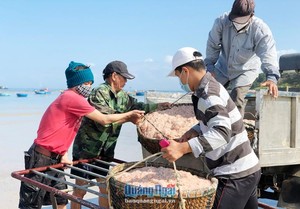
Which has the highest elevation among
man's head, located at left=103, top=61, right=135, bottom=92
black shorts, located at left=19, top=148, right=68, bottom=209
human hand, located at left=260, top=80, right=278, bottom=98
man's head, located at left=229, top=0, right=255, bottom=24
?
man's head, located at left=229, top=0, right=255, bottom=24

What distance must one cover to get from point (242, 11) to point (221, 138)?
1733 mm

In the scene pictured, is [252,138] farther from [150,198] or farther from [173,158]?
[150,198]

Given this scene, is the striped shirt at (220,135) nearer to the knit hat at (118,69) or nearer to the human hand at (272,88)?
the human hand at (272,88)

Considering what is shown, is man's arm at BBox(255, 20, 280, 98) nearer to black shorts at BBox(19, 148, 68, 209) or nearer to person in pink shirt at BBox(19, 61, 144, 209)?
person in pink shirt at BBox(19, 61, 144, 209)

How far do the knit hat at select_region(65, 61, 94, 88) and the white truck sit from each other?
97 cm

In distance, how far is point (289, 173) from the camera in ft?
13.7

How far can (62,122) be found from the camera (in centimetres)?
367

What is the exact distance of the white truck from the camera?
11.6ft

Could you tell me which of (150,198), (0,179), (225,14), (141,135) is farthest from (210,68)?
(0,179)

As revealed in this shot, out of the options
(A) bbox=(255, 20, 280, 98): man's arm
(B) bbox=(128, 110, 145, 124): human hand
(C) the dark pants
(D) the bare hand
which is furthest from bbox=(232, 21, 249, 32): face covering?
(D) the bare hand

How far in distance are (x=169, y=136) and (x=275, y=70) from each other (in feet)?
4.01

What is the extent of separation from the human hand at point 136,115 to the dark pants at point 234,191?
1.30 meters

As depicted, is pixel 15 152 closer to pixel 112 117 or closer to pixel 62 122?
pixel 62 122

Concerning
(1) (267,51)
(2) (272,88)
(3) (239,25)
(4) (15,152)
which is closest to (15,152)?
(4) (15,152)
